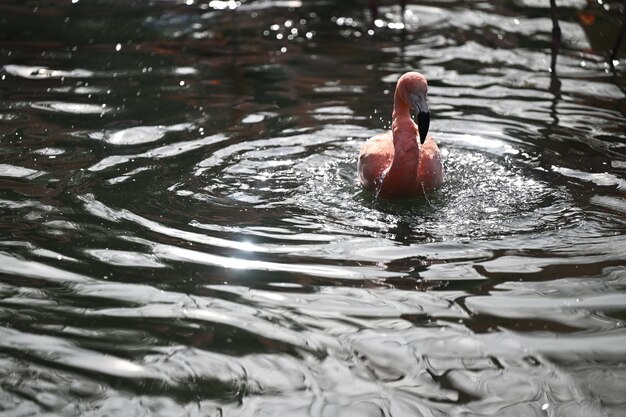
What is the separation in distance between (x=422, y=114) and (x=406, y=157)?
343 mm

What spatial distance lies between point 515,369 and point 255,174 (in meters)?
3.29

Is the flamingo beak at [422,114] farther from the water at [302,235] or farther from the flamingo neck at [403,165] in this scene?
the water at [302,235]

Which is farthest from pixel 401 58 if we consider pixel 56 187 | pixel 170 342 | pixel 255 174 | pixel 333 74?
pixel 170 342

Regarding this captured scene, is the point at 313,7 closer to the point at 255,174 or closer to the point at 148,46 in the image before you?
the point at 148,46

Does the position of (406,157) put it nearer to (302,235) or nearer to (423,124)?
(423,124)

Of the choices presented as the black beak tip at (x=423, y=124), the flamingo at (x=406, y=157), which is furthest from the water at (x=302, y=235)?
the black beak tip at (x=423, y=124)

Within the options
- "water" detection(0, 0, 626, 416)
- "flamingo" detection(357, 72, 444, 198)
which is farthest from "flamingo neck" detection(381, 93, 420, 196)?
"water" detection(0, 0, 626, 416)

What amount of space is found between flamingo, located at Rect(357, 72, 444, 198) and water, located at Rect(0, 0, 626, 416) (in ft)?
0.41

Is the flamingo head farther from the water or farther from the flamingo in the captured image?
the water

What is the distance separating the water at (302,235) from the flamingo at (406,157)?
0.41 ft

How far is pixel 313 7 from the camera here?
12914 millimetres

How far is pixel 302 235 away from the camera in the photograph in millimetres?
6129

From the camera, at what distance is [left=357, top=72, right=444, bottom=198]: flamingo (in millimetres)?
6719

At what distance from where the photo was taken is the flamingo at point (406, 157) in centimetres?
672
